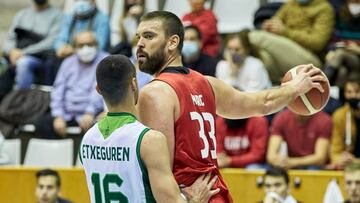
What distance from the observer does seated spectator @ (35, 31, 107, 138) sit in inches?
466

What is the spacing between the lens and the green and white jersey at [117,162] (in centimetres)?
549

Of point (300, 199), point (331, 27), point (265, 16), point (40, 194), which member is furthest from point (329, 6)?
point (40, 194)

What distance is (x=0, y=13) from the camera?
1548cm

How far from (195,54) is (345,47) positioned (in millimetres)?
1631

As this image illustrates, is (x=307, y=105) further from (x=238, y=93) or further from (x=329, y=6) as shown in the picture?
(x=329, y=6)

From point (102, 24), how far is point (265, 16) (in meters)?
2.00

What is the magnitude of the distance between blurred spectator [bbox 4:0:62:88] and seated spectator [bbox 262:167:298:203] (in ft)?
14.1

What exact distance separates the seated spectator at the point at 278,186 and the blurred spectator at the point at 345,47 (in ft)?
5.72

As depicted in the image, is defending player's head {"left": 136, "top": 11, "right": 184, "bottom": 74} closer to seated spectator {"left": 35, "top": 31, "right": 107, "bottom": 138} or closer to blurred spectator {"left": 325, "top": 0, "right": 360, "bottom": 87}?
blurred spectator {"left": 325, "top": 0, "right": 360, "bottom": 87}

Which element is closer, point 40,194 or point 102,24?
point 40,194

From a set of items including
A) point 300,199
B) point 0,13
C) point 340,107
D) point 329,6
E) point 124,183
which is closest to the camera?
Answer: point 124,183

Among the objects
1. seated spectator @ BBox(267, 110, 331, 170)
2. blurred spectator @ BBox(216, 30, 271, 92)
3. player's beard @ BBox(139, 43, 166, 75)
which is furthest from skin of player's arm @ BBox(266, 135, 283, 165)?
player's beard @ BBox(139, 43, 166, 75)

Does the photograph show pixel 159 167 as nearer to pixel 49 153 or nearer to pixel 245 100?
pixel 245 100

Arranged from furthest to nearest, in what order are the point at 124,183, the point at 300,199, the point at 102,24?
the point at 102,24, the point at 300,199, the point at 124,183
